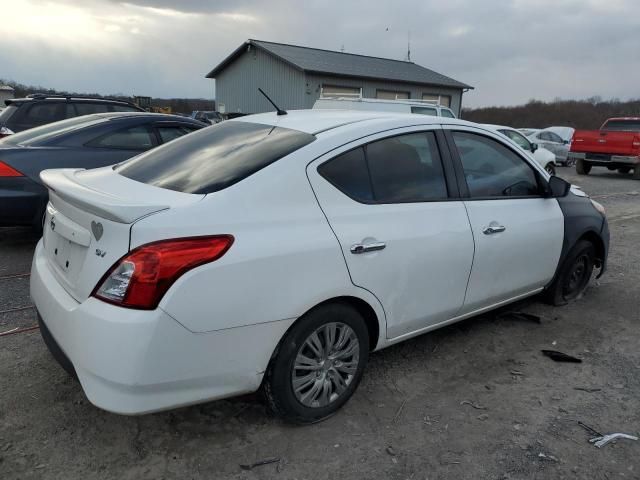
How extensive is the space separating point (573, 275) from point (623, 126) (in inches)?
626

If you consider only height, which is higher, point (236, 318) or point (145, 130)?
point (145, 130)

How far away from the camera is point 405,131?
3129mm

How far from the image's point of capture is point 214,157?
283cm

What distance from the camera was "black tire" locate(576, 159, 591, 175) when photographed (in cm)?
1732

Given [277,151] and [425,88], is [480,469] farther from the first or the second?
[425,88]

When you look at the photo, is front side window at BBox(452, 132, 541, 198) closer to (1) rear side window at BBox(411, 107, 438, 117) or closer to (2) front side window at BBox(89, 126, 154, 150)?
(2) front side window at BBox(89, 126, 154, 150)

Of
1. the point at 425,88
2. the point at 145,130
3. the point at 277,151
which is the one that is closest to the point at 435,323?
the point at 277,151

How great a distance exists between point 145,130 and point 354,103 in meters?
6.21

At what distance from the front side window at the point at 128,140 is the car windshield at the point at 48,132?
25cm

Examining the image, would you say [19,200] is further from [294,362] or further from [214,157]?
[294,362]

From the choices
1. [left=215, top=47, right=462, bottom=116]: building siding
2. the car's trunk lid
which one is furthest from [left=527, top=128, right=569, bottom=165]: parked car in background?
the car's trunk lid

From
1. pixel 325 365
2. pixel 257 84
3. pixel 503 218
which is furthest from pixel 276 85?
pixel 325 365

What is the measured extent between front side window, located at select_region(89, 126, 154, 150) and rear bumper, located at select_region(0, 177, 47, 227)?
2.54 feet

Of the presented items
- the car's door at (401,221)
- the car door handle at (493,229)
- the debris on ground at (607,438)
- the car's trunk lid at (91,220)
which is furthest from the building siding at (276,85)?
the debris on ground at (607,438)
